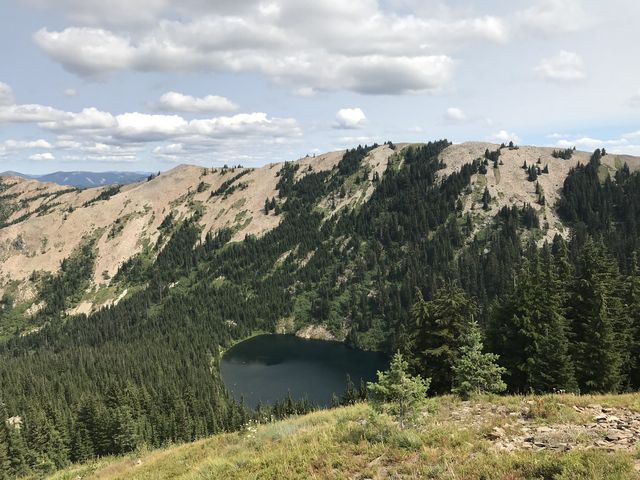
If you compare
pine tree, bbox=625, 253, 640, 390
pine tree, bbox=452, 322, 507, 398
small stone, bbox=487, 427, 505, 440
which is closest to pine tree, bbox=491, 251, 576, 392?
pine tree, bbox=625, 253, 640, 390

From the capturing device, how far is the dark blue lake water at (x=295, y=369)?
138500 mm

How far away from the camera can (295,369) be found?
16325 centimetres

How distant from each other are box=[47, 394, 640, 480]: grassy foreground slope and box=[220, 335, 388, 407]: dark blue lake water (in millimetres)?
111081

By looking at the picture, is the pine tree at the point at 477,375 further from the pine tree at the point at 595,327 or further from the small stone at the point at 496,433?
the pine tree at the point at 595,327

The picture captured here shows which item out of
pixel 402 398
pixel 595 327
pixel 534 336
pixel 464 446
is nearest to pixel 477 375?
pixel 402 398

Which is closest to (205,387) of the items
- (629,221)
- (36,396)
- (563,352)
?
(36,396)

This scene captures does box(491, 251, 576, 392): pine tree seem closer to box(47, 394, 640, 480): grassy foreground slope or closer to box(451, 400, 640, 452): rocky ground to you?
box(47, 394, 640, 480): grassy foreground slope

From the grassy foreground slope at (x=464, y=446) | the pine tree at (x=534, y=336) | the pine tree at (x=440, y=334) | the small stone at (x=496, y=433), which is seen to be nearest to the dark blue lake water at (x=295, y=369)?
the pine tree at (x=440, y=334)

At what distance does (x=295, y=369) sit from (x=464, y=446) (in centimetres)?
15541

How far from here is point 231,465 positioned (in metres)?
17.9

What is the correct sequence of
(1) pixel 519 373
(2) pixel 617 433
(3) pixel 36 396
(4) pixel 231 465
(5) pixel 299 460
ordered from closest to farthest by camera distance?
(2) pixel 617 433 → (5) pixel 299 460 → (4) pixel 231 465 → (1) pixel 519 373 → (3) pixel 36 396

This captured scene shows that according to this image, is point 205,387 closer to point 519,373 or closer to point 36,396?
point 36,396

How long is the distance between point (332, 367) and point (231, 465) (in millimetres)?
150629

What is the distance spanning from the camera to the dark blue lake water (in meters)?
138
